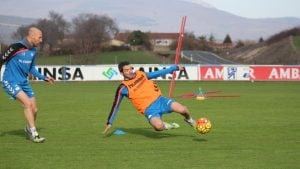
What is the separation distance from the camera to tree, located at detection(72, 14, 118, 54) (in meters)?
84.3

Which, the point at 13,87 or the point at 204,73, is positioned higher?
the point at 13,87

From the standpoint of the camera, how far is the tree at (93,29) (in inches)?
3319

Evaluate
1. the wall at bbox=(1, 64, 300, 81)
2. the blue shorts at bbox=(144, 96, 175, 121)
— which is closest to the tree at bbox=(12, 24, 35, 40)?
the wall at bbox=(1, 64, 300, 81)

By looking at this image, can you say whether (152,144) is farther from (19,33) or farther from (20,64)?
(19,33)

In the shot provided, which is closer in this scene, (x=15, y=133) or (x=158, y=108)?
(x=158, y=108)

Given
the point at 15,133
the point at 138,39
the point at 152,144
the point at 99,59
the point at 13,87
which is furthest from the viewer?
the point at 138,39

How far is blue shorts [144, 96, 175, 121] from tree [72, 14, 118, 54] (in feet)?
230

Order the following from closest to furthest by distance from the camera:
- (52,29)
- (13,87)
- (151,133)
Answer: (13,87)
(151,133)
(52,29)

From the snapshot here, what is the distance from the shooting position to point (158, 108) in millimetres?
11016

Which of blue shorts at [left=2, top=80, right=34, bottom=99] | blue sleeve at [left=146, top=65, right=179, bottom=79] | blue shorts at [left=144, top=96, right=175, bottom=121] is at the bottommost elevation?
blue shorts at [left=144, top=96, right=175, bottom=121]

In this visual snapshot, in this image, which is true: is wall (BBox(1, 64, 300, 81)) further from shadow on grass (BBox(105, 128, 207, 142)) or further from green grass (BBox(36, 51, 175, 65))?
shadow on grass (BBox(105, 128, 207, 142))

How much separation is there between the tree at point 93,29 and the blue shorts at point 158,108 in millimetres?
70027

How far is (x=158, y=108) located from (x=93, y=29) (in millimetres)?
77302

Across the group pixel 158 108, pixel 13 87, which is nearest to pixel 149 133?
pixel 158 108
